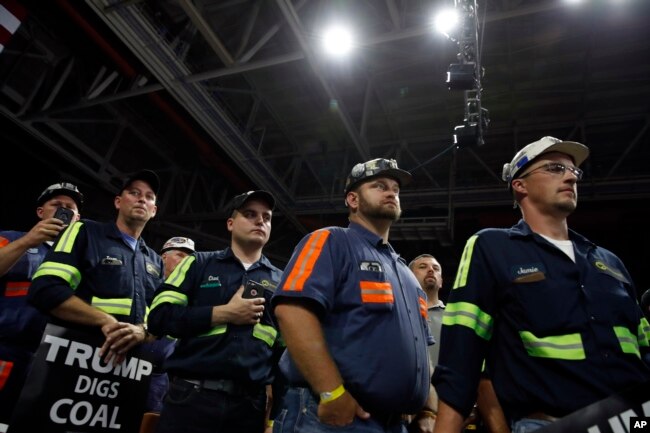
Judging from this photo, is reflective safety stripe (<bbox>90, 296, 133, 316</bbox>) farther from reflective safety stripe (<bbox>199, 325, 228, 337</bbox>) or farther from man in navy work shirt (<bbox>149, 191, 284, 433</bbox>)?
reflective safety stripe (<bbox>199, 325, 228, 337</bbox>)

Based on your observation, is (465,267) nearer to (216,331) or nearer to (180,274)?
(216,331)

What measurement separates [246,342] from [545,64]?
703 centimetres

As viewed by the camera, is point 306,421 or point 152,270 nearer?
point 306,421

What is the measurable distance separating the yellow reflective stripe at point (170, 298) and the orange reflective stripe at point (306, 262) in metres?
0.93

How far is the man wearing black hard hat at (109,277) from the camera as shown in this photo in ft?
7.39

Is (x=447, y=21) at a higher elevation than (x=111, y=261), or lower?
higher

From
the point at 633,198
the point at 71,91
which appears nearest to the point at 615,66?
the point at 633,198

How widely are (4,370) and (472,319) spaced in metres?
2.81

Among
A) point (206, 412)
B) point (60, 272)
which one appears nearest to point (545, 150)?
point (206, 412)

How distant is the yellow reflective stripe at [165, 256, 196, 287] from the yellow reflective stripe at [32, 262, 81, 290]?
515mm

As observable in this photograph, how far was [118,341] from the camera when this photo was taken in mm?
2236

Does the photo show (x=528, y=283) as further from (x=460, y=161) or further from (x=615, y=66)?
(x=460, y=161)

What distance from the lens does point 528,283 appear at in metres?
1.61

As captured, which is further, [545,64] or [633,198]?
[633,198]
